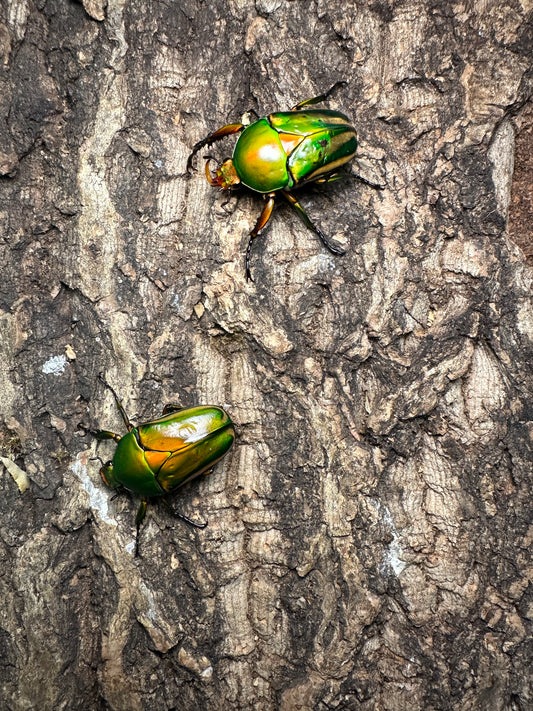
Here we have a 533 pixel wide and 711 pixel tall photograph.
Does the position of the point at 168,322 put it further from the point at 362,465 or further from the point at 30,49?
the point at 30,49

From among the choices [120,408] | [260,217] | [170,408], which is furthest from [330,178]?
[120,408]

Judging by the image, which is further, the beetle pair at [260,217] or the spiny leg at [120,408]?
the spiny leg at [120,408]

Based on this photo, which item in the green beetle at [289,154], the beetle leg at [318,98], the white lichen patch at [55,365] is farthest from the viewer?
the white lichen patch at [55,365]

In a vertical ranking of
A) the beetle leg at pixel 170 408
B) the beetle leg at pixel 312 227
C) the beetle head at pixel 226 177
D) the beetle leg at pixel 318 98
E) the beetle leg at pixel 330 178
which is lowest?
the beetle leg at pixel 170 408

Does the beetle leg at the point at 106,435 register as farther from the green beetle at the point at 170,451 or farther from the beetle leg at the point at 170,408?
the beetle leg at the point at 170,408

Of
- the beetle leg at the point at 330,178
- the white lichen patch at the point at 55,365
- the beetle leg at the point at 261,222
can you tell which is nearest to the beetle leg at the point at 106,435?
the white lichen patch at the point at 55,365

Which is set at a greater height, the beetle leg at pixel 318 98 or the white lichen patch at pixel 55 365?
the beetle leg at pixel 318 98

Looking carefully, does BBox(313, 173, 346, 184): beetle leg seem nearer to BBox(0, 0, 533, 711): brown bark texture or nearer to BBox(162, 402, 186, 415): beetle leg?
BBox(0, 0, 533, 711): brown bark texture

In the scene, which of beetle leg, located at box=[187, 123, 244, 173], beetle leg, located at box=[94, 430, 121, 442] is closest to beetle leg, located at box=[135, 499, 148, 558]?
beetle leg, located at box=[94, 430, 121, 442]

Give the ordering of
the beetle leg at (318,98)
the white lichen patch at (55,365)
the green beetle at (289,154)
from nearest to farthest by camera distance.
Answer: the green beetle at (289,154)
the beetle leg at (318,98)
the white lichen patch at (55,365)
